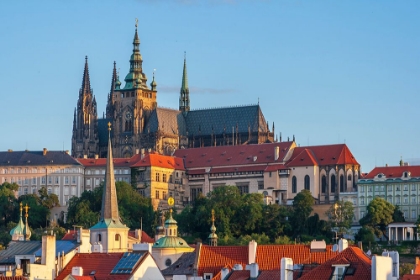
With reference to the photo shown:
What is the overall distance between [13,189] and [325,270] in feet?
458

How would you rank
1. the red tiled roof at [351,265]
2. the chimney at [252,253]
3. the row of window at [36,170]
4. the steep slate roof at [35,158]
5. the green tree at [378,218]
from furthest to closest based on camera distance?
the steep slate roof at [35,158] → the row of window at [36,170] → the green tree at [378,218] → the chimney at [252,253] → the red tiled roof at [351,265]

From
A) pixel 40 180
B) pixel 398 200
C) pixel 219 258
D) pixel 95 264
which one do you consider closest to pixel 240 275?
pixel 219 258

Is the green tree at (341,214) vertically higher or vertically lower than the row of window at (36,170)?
lower

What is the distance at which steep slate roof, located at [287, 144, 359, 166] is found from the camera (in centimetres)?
18125

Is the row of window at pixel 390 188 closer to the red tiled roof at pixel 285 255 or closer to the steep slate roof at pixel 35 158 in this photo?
the steep slate roof at pixel 35 158

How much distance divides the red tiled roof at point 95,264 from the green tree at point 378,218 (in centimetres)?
8929

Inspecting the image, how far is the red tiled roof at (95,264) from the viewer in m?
75.1

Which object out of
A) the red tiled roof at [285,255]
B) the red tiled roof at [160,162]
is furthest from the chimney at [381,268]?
the red tiled roof at [160,162]

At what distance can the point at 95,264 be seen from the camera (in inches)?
3066

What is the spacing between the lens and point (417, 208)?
175 m

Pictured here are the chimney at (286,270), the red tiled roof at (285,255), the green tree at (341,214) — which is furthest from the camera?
the green tree at (341,214)

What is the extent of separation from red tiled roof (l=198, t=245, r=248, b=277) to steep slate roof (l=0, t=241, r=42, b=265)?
16.9 m

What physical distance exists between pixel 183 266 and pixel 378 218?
87.0m

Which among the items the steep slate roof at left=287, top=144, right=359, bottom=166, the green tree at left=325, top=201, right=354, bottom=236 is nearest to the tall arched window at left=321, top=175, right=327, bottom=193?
the steep slate roof at left=287, top=144, right=359, bottom=166
